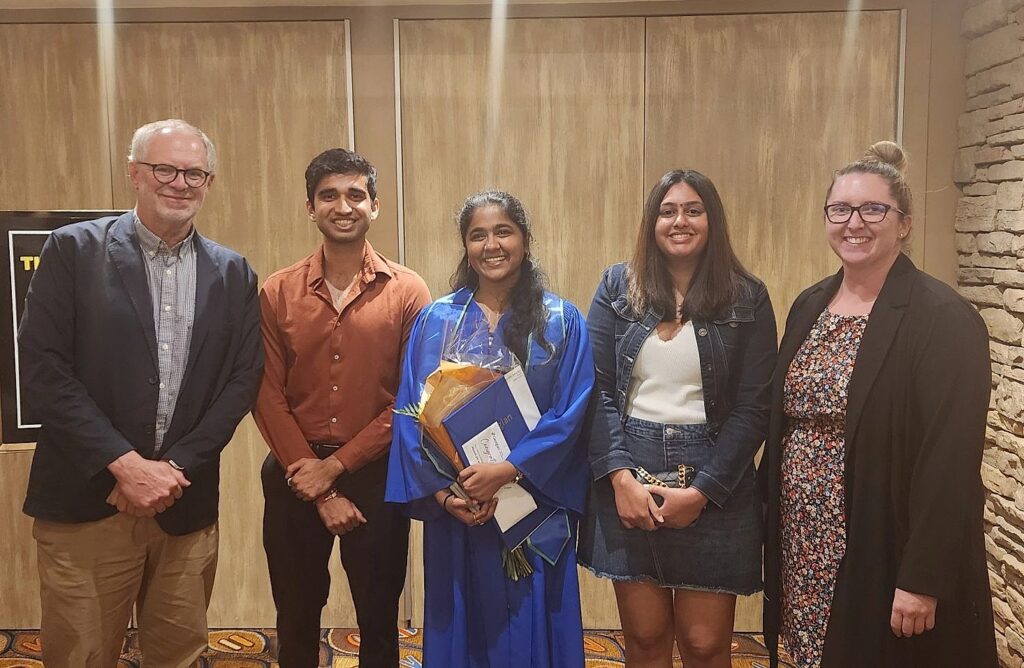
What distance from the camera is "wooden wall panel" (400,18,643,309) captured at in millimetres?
3055

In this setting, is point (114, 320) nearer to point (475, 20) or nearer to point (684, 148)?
point (475, 20)

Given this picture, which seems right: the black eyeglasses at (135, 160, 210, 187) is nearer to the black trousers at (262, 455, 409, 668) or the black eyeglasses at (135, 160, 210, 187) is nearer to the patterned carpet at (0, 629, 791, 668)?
the black trousers at (262, 455, 409, 668)

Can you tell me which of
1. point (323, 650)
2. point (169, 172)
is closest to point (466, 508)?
point (169, 172)

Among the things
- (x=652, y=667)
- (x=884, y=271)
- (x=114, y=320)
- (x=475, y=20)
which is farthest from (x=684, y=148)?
(x=114, y=320)

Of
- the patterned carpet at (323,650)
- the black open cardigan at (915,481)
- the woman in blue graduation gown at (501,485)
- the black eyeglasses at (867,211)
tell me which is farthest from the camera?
the patterned carpet at (323,650)

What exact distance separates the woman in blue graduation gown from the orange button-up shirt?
0.53 ft

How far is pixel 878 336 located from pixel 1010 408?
4.33ft

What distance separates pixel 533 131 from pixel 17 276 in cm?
208

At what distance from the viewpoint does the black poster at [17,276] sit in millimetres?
3004

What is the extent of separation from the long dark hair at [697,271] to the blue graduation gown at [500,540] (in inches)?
8.5

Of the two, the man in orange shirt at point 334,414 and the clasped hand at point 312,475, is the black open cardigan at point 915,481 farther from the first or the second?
the clasped hand at point 312,475

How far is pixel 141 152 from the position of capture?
6.65 ft

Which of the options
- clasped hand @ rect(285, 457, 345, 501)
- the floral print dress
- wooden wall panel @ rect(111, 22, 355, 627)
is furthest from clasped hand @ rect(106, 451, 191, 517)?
the floral print dress

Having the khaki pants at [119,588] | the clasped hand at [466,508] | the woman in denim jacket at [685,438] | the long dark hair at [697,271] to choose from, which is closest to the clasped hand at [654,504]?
the woman in denim jacket at [685,438]
